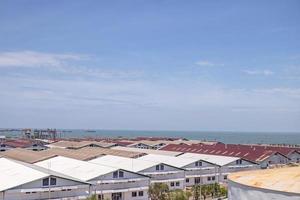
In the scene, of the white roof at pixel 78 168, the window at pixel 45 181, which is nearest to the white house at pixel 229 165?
the white roof at pixel 78 168

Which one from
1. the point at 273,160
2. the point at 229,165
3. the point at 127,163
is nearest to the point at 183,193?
the point at 127,163

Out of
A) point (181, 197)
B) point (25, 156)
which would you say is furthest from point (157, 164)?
point (25, 156)

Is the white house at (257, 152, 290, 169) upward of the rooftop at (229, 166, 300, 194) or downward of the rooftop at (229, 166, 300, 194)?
downward

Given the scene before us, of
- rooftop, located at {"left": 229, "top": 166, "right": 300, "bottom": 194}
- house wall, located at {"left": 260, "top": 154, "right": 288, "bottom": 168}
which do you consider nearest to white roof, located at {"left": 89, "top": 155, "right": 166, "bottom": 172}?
house wall, located at {"left": 260, "top": 154, "right": 288, "bottom": 168}

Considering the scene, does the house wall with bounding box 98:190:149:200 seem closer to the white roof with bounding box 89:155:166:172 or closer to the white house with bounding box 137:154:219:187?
the white roof with bounding box 89:155:166:172

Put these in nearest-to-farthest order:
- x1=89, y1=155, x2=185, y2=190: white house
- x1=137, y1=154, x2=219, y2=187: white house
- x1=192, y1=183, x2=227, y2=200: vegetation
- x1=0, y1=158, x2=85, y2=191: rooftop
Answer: x1=0, y1=158, x2=85, y2=191: rooftop < x1=192, y1=183, x2=227, y2=200: vegetation < x1=89, y1=155, x2=185, y2=190: white house < x1=137, y1=154, x2=219, y2=187: white house

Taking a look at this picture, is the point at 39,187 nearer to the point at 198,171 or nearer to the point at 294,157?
the point at 198,171
